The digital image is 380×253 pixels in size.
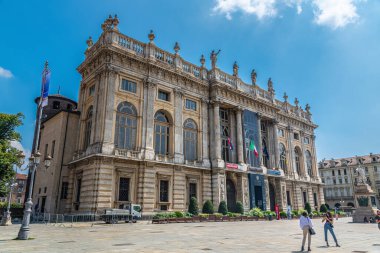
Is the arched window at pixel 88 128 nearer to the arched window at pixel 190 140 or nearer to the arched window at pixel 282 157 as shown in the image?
the arched window at pixel 190 140

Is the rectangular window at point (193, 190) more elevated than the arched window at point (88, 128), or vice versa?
the arched window at point (88, 128)

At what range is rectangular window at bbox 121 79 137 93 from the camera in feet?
104

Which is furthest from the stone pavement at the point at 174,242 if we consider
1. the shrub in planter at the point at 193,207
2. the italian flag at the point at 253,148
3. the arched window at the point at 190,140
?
the italian flag at the point at 253,148

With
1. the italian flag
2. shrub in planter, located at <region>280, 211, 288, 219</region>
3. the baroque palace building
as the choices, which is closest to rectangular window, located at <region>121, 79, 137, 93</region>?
the baroque palace building

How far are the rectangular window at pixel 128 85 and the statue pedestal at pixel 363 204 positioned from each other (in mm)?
27518

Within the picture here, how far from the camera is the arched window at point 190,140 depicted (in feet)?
119

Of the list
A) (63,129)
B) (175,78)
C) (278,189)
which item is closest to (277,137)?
(278,189)

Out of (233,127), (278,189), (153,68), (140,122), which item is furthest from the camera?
(278,189)

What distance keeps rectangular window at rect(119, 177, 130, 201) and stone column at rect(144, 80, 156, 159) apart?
324 cm

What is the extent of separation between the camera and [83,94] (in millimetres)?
35094

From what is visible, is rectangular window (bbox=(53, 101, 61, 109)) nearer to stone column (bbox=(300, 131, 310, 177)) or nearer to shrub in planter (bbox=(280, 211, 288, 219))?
shrub in planter (bbox=(280, 211, 288, 219))

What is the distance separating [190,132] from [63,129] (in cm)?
1484

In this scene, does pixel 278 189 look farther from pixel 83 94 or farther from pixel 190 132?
pixel 83 94

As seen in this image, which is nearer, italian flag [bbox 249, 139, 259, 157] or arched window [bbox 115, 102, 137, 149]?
arched window [bbox 115, 102, 137, 149]
